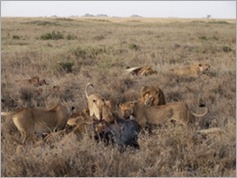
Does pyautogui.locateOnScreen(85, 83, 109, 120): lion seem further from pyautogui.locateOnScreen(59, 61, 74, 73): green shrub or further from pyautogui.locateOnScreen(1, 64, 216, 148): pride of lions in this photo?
pyautogui.locateOnScreen(59, 61, 74, 73): green shrub

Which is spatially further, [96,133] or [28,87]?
[28,87]

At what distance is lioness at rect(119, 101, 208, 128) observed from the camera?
23.8ft

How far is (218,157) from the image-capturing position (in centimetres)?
574

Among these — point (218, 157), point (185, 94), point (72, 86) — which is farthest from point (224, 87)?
point (218, 157)

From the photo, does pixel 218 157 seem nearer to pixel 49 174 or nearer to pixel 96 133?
pixel 96 133

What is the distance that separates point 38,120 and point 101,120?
2.92ft

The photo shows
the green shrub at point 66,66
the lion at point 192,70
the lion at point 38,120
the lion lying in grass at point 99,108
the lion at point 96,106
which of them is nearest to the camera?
the lion at point 38,120

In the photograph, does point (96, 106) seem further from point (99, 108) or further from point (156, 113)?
point (156, 113)

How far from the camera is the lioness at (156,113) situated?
7246 mm

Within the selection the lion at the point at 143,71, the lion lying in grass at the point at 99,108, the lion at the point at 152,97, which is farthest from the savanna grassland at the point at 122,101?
the lion lying in grass at the point at 99,108

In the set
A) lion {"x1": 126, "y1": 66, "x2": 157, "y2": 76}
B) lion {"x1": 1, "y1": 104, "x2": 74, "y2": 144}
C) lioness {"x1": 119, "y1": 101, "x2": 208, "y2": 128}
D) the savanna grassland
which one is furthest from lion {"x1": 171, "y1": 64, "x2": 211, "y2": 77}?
lion {"x1": 1, "y1": 104, "x2": 74, "y2": 144}

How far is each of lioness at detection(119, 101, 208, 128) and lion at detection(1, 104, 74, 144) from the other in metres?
1.03

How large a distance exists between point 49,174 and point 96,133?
1.08 metres

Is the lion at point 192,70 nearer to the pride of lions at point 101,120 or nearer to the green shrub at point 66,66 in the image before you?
the green shrub at point 66,66
